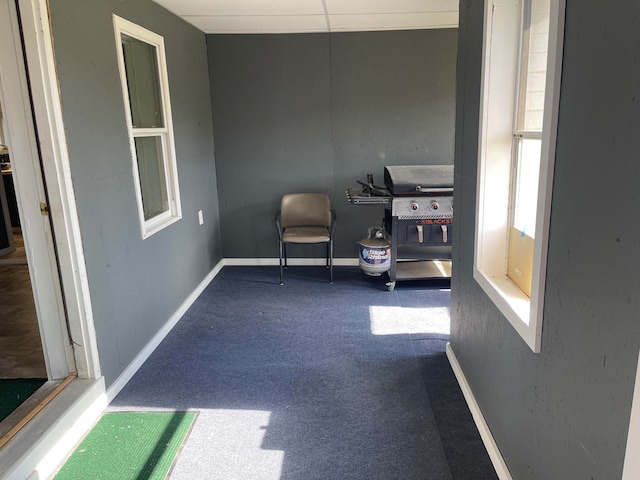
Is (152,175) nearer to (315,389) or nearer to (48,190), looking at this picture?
(48,190)

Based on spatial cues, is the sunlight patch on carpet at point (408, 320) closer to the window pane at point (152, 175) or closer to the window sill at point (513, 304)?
the window sill at point (513, 304)

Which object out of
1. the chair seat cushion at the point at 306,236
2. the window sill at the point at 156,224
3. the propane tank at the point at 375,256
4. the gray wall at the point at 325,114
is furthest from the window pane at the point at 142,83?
the propane tank at the point at 375,256

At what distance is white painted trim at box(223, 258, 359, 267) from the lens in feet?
16.1

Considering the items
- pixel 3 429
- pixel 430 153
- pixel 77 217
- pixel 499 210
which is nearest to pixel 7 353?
pixel 3 429

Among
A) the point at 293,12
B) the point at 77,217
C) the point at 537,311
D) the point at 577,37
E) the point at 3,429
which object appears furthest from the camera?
the point at 293,12

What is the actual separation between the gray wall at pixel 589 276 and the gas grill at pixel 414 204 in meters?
2.21

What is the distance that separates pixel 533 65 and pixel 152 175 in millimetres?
2548

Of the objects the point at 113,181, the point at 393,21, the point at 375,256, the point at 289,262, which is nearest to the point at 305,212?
the point at 289,262

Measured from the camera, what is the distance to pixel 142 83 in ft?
10.6

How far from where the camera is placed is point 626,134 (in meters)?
1.00

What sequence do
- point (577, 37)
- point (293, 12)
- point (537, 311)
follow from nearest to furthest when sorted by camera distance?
point (577, 37)
point (537, 311)
point (293, 12)

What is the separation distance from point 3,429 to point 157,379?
2.62 ft

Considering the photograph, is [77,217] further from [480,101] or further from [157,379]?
[480,101]

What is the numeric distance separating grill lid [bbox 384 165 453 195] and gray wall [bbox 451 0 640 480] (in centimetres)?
218
